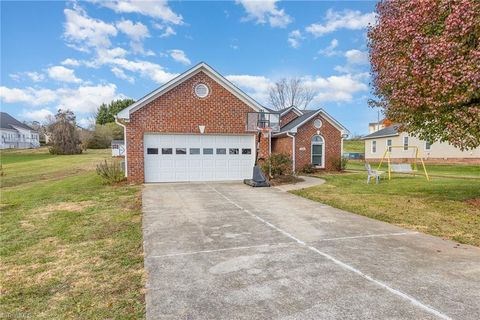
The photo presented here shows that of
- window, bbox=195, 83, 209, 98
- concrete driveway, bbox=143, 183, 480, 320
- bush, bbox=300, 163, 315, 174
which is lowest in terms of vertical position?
concrete driveway, bbox=143, 183, 480, 320

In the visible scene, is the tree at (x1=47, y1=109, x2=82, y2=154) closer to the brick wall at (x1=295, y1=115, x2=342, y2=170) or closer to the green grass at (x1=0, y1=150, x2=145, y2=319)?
the brick wall at (x1=295, y1=115, x2=342, y2=170)

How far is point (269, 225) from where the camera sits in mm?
6746

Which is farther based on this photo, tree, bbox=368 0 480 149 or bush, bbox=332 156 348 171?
bush, bbox=332 156 348 171

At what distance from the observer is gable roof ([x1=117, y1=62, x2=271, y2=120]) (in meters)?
13.8

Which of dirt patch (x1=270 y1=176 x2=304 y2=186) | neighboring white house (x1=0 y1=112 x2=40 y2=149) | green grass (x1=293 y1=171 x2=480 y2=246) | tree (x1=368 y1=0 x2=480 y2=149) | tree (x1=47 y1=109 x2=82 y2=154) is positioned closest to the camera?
green grass (x1=293 y1=171 x2=480 y2=246)

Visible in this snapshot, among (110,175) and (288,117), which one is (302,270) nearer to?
(110,175)

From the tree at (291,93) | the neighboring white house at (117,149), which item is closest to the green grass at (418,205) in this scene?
the neighboring white house at (117,149)

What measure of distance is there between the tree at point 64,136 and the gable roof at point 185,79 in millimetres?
33681

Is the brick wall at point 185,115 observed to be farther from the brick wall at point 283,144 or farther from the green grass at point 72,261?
the green grass at point 72,261

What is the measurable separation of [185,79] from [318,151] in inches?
395

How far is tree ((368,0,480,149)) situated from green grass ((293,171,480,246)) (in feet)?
5.97

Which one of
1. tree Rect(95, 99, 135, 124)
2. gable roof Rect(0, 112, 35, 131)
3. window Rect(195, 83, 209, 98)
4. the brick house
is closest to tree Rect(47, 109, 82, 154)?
tree Rect(95, 99, 135, 124)

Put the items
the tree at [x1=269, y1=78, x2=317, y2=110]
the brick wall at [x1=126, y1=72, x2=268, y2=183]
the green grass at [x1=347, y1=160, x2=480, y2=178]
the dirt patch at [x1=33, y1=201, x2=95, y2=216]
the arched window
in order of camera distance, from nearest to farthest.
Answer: the dirt patch at [x1=33, y1=201, x2=95, y2=216] → the brick wall at [x1=126, y1=72, x2=268, y2=183] → the green grass at [x1=347, y1=160, x2=480, y2=178] → the arched window → the tree at [x1=269, y1=78, x2=317, y2=110]

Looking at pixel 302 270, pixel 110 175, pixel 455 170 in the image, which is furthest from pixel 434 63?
pixel 455 170
